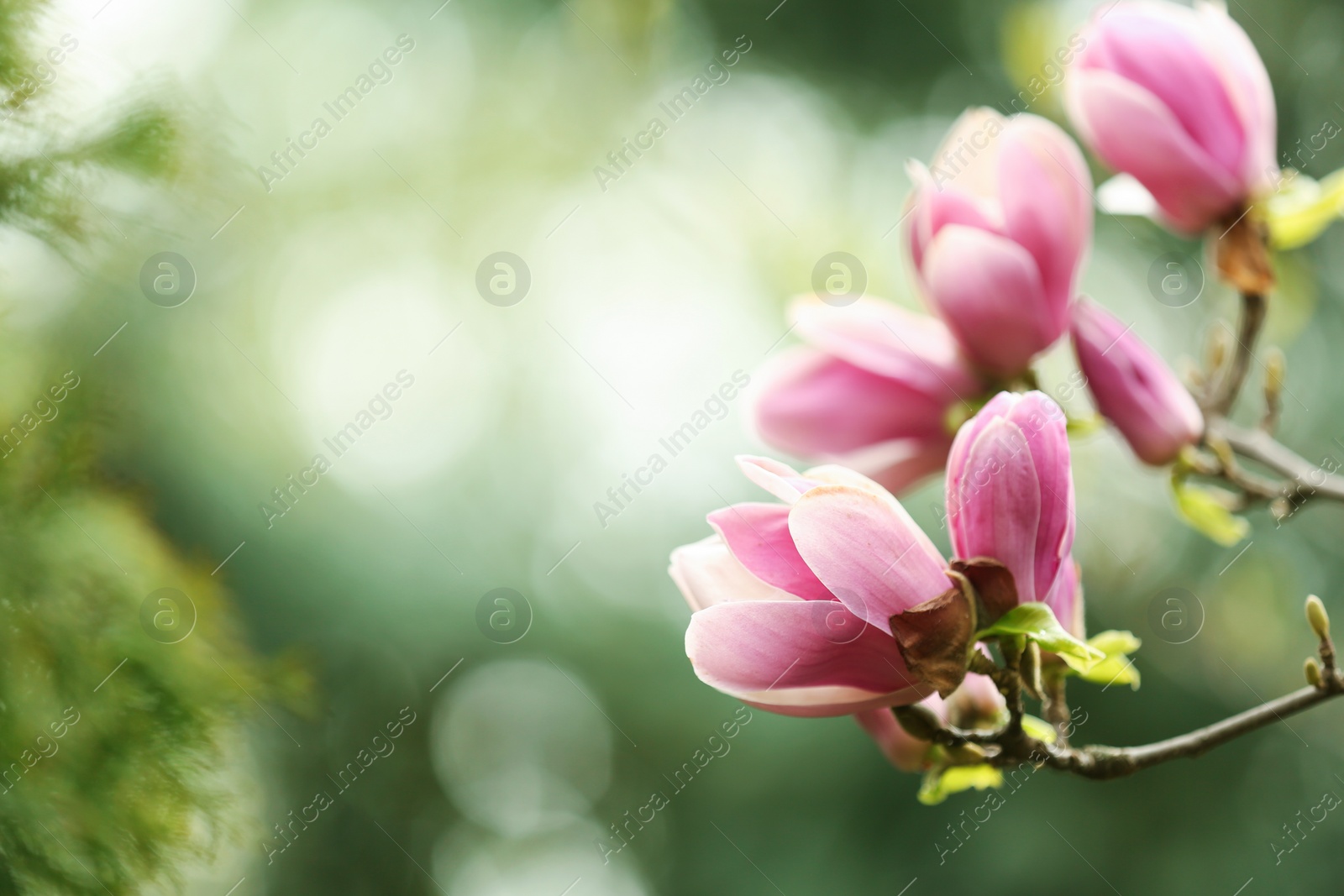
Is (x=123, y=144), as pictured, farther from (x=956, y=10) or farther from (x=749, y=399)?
(x=956, y=10)

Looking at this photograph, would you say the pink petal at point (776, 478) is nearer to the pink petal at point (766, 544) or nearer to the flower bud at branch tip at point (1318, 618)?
the pink petal at point (766, 544)

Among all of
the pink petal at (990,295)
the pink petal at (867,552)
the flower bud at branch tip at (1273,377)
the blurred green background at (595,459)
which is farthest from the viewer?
the blurred green background at (595,459)

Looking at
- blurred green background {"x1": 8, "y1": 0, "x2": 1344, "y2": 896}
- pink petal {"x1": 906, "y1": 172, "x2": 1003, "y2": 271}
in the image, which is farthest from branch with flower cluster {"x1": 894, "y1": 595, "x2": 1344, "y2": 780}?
blurred green background {"x1": 8, "y1": 0, "x2": 1344, "y2": 896}

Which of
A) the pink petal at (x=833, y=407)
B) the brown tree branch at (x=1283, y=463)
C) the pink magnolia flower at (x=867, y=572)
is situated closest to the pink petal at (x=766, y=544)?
the pink magnolia flower at (x=867, y=572)

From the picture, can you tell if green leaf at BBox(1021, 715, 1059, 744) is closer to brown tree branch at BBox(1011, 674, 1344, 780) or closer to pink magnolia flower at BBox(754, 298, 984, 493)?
brown tree branch at BBox(1011, 674, 1344, 780)

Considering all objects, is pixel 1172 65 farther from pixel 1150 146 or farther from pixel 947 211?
pixel 947 211

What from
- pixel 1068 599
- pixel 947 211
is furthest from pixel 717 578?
pixel 947 211
